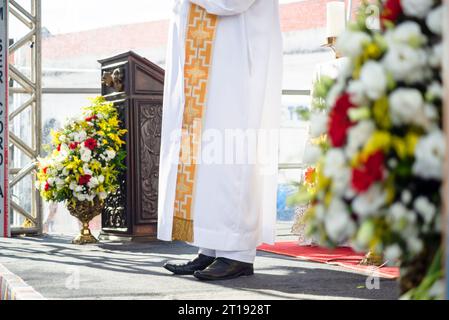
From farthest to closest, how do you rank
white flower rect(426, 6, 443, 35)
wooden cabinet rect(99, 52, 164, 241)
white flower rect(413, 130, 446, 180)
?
1. wooden cabinet rect(99, 52, 164, 241)
2. white flower rect(426, 6, 443, 35)
3. white flower rect(413, 130, 446, 180)

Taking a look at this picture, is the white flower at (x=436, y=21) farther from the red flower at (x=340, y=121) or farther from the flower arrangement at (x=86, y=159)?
the flower arrangement at (x=86, y=159)

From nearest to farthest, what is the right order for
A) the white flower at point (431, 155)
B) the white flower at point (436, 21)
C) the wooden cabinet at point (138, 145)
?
the white flower at point (431, 155)
the white flower at point (436, 21)
the wooden cabinet at point (138, 145)

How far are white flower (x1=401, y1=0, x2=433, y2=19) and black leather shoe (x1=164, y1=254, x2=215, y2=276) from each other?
2.05 metres

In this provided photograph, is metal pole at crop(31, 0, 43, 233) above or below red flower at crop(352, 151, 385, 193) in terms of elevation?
above

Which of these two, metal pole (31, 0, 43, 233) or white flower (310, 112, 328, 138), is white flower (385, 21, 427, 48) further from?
metal pole (31, 0, 43, 233)

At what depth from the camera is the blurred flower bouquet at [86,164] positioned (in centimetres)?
502

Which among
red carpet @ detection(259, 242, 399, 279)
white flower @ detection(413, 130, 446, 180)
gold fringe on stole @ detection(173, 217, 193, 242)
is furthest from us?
red carpet @ detection(259, 242, 399, 279)

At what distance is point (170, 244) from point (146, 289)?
2021 millimetres

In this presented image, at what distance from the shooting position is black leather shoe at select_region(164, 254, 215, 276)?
328 centimetres

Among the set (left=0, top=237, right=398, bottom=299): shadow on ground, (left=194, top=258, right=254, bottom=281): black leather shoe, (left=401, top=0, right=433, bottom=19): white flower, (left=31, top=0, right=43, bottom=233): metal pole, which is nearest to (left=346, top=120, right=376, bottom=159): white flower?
Result: (left=401, top=0, right=433, bottom=19): white flower

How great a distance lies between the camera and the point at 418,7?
142cm

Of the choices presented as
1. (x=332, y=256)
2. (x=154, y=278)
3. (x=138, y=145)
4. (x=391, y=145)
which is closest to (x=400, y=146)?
(x=391, y=145)

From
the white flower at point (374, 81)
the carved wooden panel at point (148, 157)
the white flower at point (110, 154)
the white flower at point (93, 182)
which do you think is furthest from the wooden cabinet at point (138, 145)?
the white flower at point (374, 81)

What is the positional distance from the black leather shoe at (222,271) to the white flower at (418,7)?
185 cm
